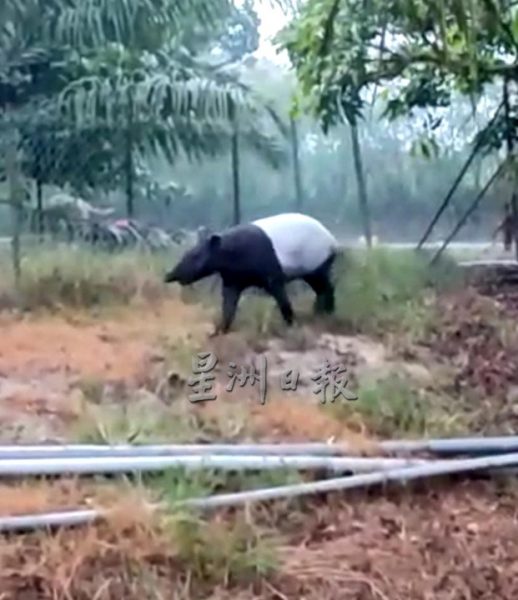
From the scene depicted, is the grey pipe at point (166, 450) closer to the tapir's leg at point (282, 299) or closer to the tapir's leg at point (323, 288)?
the tapir's leg at point (282, 299)

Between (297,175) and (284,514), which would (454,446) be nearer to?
(284,514)

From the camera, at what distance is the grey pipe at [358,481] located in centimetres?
204

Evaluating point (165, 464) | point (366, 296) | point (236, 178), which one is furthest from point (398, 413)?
point (236, 178)

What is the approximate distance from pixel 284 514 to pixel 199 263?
4.06 feet

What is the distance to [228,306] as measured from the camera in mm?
3225

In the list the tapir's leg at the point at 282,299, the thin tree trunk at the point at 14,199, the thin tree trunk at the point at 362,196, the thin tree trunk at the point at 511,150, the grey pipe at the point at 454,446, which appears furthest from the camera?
the thin tree trunk at the point at 511,150

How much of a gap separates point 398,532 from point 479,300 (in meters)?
2.03

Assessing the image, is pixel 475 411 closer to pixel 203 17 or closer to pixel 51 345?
pixel 51 345

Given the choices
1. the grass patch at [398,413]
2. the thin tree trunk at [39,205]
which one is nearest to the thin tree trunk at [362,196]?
the thin tree trunk at [39,205]

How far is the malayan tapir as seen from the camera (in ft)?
10.5

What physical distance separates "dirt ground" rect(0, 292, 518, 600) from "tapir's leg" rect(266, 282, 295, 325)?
0.17 meters

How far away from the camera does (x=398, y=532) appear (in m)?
2.08

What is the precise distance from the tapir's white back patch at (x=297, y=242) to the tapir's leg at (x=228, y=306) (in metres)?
0.19

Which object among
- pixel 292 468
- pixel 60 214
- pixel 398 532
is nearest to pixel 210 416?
pixel 292 468
